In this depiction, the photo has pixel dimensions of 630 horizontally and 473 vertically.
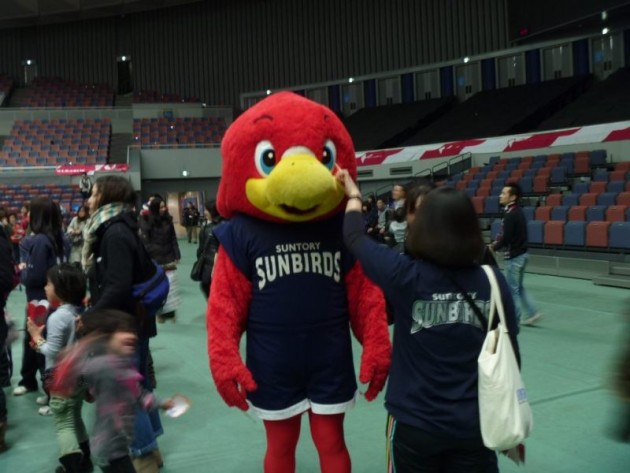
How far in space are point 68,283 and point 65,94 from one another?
85.1 feet

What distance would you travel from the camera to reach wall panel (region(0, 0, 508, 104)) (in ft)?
76.0

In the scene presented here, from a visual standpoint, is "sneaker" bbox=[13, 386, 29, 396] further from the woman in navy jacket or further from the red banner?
the red banner

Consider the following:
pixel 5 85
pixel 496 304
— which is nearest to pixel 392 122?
pixel 5 85

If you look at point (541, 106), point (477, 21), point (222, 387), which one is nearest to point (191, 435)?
point (222, 387)

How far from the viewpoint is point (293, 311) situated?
7.25 ft

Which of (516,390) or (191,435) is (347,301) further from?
(191,435)

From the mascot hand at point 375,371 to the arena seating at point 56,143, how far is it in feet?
68.1

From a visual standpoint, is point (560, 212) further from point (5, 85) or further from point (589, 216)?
point (5, 85)

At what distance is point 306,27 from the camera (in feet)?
85.0

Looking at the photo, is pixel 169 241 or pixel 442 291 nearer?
pixel 442 291

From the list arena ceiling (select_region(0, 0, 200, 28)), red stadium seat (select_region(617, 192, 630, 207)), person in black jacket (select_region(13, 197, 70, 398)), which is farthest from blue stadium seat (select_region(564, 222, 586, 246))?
arena ceiling (select_region(0, 0, 200, 28))

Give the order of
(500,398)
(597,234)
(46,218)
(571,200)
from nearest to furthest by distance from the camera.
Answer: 1. (500,398)
2. (46,218)
3. (597,234)
4. (571,200)

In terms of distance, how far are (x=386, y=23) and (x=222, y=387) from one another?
78.6 feet

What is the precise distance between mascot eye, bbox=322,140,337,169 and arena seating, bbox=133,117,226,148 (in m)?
20.7
